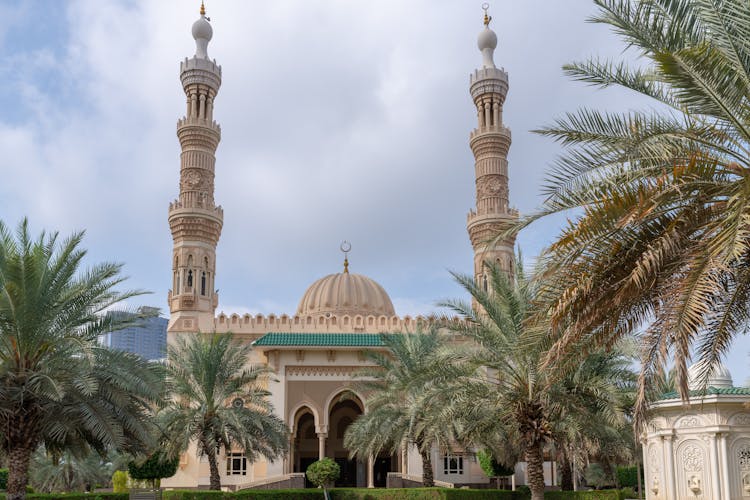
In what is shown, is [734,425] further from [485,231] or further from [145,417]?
[485,231]

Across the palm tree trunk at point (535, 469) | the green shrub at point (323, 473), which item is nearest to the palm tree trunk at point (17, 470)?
the palm tree trunk at point (535, 469)

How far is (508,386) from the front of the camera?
56.2 feet

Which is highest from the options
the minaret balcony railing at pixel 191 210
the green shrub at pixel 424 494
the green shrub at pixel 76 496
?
the minaret balcony railing at pixel 191 210

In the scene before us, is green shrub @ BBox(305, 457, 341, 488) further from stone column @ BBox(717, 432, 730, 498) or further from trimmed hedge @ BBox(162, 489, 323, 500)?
stone column @ BBox(717, 432, 730, 498)

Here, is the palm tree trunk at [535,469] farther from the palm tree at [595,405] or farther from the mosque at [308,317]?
the mosque at [308,317]

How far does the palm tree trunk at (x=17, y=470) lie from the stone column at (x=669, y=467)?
12.9 metres

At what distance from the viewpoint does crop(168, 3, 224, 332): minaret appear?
106 ft

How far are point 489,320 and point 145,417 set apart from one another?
7038 mm

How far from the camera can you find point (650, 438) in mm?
18891

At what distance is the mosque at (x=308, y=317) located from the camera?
29.9m

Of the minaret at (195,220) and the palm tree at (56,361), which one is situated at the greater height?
the minaret at (195,220)

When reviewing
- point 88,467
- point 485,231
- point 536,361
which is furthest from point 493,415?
point 88,467

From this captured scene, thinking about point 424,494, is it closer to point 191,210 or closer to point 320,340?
point 320,340

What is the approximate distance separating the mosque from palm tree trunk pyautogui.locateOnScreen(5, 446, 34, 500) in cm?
1101
